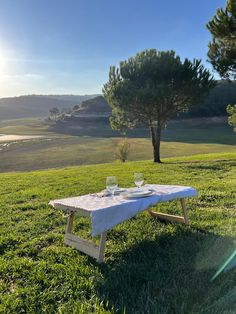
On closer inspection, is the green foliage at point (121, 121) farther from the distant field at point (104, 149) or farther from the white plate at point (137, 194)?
the distant field at point (104, 149)

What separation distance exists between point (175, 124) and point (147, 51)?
62.2m

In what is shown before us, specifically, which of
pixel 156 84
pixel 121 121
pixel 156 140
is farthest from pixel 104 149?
pixel 156 84

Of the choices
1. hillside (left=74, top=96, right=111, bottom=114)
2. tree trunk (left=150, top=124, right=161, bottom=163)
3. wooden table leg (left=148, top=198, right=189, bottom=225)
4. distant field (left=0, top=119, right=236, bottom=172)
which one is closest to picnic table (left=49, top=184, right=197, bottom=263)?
wooden table leg (left=148, top=198, right=189, bottom=225)

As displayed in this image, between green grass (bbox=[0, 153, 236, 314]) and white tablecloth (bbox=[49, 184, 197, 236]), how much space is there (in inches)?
19.9

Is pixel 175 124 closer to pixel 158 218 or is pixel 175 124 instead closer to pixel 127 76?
pixel 127 76

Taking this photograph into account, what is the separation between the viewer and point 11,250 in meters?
4.33

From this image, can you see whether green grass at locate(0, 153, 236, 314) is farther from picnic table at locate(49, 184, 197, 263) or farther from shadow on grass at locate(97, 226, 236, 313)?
picnic table at locate(49, 184, 197, 263)

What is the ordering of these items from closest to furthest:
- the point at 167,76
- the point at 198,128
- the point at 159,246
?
the point at 159,246, the point at 167,76, the point at 198,128

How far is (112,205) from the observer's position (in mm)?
3820

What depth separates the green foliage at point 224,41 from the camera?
11.8m

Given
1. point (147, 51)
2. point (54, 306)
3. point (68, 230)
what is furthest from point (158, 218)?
point (147, 51)

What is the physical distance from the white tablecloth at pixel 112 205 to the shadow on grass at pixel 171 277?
1.65ft

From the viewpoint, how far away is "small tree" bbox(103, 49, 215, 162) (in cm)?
1736

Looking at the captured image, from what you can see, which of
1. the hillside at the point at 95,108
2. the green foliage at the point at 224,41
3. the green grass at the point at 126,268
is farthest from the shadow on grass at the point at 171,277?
the hillside at the point at 95,108
